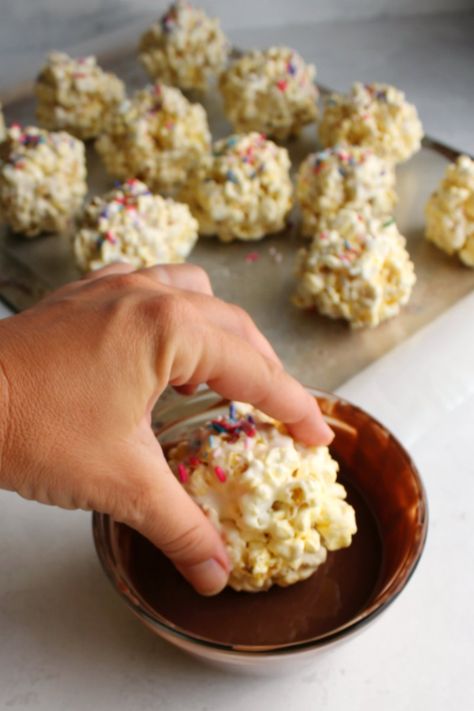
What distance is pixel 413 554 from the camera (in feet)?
3.08

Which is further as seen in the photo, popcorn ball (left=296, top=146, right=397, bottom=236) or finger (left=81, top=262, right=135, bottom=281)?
popcorn ball (left=296, top=146, right=397, bottom=236)

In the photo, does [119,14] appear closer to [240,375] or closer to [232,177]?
[232,177]

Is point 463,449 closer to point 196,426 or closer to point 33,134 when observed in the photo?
point 196,426

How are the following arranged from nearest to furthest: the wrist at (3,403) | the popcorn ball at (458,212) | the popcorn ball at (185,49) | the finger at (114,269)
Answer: the wrist at (3,403) < the finger at (114,269) < the popcorn ball at (458,212) < the popcorn ball at (185,49)

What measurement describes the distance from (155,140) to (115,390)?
3.81 feet

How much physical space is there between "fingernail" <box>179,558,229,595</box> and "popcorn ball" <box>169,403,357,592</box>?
3 cm

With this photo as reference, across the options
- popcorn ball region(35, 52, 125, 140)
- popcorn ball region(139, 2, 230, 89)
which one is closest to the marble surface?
popcorn ball region(139, 2, 230, 89)

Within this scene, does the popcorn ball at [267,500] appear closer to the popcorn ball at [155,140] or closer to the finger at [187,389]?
the finger at [187,389]

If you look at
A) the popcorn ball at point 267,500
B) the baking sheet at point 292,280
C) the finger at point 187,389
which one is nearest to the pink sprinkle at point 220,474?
the popcorn ball at point 267,500

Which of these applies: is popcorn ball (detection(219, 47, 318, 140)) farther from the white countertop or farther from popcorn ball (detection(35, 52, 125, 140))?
the white countertop

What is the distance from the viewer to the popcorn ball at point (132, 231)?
5.14 feet

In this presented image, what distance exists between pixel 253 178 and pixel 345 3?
4.11 feet

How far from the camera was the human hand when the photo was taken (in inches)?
30.7

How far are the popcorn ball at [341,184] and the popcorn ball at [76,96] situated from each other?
1.72 ft
